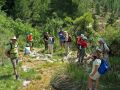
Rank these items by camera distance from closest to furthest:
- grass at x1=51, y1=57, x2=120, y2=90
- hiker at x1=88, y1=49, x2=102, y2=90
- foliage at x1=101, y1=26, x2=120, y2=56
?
hiker at x1=88, y1=49, x2=102, y2=90
grass at x1=51, y1=57, x2=120, y2=90
foliage at x1=101, y1=26, x2=120, y2=56

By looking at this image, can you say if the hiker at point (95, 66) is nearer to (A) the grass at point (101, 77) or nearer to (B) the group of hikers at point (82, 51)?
(B) the group of hikers at point (82, 51)

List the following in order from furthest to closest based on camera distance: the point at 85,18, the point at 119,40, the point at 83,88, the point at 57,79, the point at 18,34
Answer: the point at 18,34
the point at 85,18
the point at 119,40
the point at 57,79
the point at 83,88

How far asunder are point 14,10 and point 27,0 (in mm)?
2075

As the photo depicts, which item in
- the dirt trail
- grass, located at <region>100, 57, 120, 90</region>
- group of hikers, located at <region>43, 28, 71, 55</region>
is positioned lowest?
the dirt trail

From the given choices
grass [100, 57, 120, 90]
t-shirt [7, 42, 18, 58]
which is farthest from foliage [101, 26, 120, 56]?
t-shirt [7, 42, 18, 58]

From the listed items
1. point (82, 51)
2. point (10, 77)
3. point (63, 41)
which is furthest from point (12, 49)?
point (63, 41)

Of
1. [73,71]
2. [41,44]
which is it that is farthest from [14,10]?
[73,71]

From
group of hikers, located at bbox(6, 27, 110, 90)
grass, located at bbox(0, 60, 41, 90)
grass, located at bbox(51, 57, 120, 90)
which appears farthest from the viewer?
grass, located at bbox(0, 60, 41, 90)

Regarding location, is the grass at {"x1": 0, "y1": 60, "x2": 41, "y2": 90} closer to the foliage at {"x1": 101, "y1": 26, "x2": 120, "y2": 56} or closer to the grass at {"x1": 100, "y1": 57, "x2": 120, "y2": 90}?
the grass at {"x1": 100, "y1": 57, "x2": 120, "y2": 90}

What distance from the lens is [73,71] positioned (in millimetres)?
14352

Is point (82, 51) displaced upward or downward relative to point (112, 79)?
upward

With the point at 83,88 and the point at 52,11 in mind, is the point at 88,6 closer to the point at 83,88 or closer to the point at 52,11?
the point at 52,11

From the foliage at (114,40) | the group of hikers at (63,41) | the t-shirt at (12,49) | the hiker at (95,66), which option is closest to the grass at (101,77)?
the hiker at (95,66)

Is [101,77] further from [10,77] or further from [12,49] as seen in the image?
[10,77]
